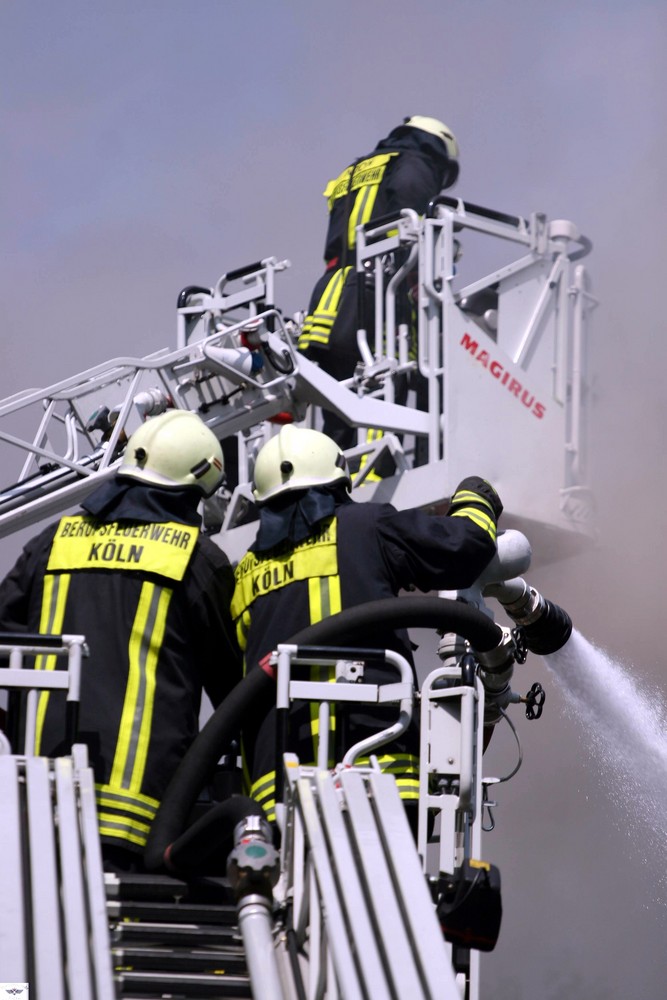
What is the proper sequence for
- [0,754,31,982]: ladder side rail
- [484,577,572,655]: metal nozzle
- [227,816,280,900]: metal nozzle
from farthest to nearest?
[484,577,572,655]: metal nozzle
[227,816,280,900]: metal nozzle
[0,754,31,982]: ladder side rail

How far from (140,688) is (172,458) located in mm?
962

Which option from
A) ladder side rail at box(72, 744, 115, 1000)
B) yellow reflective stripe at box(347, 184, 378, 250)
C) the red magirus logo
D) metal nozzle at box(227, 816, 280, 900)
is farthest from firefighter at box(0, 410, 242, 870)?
yellow reflective stripe at box(347, 184, 378, 250)

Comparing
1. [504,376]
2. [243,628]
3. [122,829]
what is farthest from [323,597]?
[504,376]

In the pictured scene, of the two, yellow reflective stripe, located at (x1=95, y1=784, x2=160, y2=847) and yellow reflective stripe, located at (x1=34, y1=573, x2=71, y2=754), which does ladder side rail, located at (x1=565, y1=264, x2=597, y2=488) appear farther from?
yellow reflective stripe, located at (x1=95, y1=784, x2=160, y2=847)

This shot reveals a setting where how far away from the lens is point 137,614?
595cm

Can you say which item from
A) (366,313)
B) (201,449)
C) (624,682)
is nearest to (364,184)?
(366,313)

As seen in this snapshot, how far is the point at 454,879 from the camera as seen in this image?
17.5 ft

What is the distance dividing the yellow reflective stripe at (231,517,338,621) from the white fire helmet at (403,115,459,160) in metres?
7.87

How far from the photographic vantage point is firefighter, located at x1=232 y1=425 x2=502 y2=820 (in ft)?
19.2

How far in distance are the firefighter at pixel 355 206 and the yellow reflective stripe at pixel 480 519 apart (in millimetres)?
6355

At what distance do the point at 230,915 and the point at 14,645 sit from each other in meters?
1.09

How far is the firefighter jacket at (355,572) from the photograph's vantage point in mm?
6020

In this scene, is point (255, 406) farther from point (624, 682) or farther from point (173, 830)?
point (173, 830)

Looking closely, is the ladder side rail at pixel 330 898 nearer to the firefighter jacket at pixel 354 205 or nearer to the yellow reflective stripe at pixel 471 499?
the yellow reflective stripe at pixel 471 499
